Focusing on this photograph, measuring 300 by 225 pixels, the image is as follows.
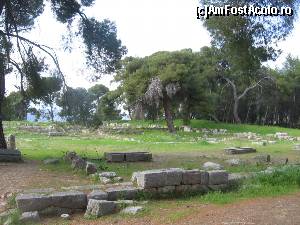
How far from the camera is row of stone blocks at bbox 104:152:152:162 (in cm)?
1633

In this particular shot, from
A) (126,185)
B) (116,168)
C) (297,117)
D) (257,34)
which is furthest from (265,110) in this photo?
(126,185)

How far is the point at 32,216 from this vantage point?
26.1 feet

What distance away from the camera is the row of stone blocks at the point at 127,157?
16.3 metres

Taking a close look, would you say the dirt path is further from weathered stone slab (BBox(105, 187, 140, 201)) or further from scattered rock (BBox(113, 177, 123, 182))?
weathered stone slab (BBox(105, 187, 140, 201))

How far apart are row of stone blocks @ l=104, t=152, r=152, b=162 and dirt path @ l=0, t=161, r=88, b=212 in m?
2.87

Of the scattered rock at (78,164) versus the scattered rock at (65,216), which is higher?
the scattered rock at (78,164)

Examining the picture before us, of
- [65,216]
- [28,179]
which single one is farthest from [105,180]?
[65,216]

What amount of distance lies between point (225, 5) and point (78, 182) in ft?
26.9

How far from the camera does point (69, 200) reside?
8.66m

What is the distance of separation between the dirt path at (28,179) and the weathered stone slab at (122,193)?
218 cm

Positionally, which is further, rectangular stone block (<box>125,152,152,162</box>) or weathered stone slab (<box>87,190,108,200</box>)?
rectangular stone block (<box>125,152,152,162</box>)

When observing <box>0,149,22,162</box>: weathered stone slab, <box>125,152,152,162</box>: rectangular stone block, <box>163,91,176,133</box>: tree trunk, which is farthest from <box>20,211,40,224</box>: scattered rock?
<box>163,91,176,133</box>: tree trunk

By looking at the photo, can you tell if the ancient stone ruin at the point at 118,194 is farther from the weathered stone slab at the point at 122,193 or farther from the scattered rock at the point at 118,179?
the scattered rock at the point at 118,179

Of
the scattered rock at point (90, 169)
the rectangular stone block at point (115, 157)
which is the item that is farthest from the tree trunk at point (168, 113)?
the scattered rock at point (90, 169)
